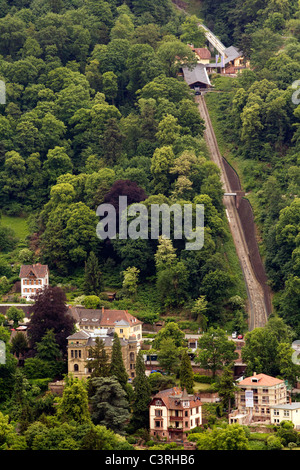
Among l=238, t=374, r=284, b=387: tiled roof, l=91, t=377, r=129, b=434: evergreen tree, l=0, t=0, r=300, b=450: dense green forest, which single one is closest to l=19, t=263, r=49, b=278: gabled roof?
l=0, t=0, r=300, b=450: dense green forest

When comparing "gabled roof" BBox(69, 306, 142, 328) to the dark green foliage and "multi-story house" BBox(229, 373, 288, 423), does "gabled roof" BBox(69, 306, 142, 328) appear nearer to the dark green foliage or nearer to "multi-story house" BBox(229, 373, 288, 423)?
the dark green foliage

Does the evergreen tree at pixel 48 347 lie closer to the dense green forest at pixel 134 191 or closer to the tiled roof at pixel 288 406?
the dense green forest at pixel 134 191

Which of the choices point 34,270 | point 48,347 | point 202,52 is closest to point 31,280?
point 34,270

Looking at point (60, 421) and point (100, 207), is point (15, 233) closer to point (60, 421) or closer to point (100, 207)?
point (100, 207)

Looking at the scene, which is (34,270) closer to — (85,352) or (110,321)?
(110,321)

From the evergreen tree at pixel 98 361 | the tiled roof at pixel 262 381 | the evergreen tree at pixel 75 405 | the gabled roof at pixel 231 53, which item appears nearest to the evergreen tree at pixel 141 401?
the evergreen tree at pixel 98 361

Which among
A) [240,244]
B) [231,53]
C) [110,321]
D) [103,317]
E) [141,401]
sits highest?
[231,53]
